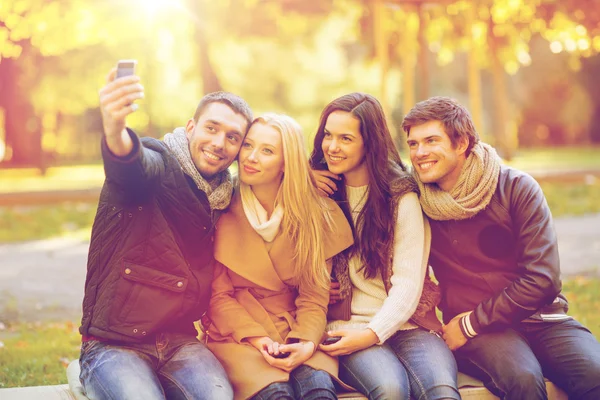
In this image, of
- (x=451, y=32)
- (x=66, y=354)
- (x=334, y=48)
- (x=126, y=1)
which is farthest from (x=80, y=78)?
(x=66, y=354)

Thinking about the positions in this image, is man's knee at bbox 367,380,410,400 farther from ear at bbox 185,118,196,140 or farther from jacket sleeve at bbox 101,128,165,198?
ear at bbox 185,118,196,140

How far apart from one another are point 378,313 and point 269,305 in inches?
21.3

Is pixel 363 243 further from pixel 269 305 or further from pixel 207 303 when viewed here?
pixel 207 303

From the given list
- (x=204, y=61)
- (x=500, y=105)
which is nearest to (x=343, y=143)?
(x=204, y=61)

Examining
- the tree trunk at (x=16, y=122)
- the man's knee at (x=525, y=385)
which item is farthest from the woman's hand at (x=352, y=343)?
the tree trunk at (x=16, y=122)

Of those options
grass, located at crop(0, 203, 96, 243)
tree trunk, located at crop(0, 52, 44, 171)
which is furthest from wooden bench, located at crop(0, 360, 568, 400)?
tree trunk, located at crop(0, 52, 44, 171)

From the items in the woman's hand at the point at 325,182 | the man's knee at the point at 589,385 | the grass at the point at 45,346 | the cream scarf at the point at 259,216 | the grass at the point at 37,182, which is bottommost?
the grass at the point at 45,346

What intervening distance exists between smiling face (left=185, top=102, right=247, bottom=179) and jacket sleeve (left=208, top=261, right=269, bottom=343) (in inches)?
19.5

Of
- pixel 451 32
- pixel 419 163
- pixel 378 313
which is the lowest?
pixel 378 313

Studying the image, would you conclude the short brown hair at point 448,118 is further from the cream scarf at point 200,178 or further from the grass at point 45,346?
the grass at point 45,346

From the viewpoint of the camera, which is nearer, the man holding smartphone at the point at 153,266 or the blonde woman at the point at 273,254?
the man holding smartphone at the point at 153,266

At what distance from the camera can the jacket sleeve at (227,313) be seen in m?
3.65

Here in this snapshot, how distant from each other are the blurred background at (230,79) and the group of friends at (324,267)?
1.75 m

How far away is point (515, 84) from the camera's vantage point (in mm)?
36219
